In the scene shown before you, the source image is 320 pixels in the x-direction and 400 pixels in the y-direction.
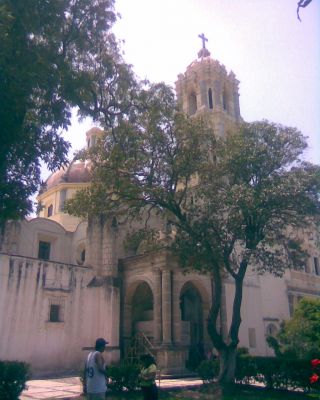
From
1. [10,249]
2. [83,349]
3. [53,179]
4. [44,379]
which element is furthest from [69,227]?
[44,379]

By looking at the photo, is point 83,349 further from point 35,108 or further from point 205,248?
point 35,108

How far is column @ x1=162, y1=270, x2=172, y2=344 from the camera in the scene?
18.1 meters

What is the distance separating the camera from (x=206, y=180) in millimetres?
15125

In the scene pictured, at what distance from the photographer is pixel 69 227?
2822 cm

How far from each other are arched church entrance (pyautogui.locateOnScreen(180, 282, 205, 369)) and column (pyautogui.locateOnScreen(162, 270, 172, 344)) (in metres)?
2.00

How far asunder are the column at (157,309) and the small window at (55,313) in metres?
4.58

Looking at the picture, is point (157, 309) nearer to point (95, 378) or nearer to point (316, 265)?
point (95, 378)

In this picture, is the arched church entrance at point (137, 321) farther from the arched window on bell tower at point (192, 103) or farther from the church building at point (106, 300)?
the arched window on bell tower at point (192, 103)

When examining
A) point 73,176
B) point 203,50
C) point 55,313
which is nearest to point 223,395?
point 55,313

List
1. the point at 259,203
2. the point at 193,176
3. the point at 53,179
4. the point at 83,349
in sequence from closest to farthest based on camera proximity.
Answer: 1. the point at 259,203
2. the point at 193,176
3. the point at 83,349
4. the point at 53,179

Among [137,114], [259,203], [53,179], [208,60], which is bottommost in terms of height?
[259,203]

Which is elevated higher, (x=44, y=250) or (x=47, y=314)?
(x=44, y=250)

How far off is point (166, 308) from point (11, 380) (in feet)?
30.8

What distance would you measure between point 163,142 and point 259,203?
3.97 metres
